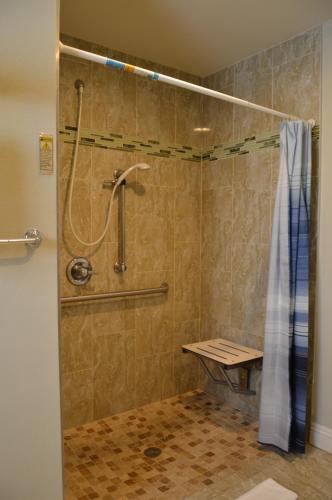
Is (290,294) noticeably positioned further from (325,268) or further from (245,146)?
(245,146)

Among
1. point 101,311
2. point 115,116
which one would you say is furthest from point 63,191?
point 101,311

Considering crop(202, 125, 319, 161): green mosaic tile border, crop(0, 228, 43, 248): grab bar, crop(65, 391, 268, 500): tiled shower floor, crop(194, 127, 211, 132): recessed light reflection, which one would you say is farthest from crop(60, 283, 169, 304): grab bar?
crop(194, 127, 211, 132): recessed light reflection

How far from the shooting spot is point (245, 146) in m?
2.72

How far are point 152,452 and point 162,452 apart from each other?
59mm

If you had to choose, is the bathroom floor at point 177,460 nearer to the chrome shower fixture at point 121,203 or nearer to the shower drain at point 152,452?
the shower drain at point 152,452

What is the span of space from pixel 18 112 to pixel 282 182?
146 centimetres

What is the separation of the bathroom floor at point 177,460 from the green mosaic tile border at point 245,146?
187cm

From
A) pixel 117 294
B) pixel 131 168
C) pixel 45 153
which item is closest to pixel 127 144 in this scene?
pixel 131 168

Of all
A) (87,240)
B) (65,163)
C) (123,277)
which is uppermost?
(65,163)

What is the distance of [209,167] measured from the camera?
9.93 feet

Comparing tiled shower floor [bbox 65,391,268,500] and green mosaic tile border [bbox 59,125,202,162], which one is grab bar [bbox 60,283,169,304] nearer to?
tiled shower floor [bbox 65,391,268,500]

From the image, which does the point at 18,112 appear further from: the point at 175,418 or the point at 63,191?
the point at 175,418

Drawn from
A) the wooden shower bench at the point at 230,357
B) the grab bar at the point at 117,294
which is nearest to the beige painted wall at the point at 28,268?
the grab bar at the point at 117,294

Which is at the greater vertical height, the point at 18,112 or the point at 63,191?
the point at 18,112
